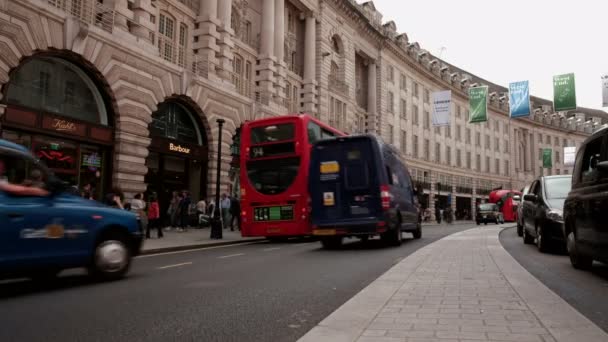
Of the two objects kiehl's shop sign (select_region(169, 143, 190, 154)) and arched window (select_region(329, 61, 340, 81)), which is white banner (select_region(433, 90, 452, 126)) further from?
kiehl's shop sign (select_region(169, 143, 190, 154))

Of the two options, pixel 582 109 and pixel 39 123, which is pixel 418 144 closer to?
pixel 39 123

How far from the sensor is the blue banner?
27.1 metres

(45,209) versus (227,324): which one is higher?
(45,209)

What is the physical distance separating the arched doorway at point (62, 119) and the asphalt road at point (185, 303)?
9393mm

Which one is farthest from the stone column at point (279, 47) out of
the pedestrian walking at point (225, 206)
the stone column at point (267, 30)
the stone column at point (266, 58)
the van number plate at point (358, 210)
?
the van number plate at point (358, 210)

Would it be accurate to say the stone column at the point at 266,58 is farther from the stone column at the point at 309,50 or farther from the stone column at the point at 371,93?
the stone column at the point at 371,93

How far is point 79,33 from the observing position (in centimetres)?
1736

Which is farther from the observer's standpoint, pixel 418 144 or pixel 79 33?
pixel 418 144

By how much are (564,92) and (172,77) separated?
1830 centimetres

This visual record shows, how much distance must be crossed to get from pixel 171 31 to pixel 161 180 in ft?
22.9

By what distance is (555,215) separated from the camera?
10312 mm

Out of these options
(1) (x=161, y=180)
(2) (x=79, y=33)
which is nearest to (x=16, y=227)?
(2) (x=79, y=33)

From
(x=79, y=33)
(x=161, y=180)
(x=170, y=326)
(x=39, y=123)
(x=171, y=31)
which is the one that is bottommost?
(x=170, y=326)

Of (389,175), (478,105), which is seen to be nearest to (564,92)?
(478,105)
